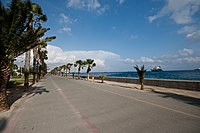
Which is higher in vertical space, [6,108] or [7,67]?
[7,67]

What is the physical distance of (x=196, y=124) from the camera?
589cm

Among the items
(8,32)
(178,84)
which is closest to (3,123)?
(8,32)

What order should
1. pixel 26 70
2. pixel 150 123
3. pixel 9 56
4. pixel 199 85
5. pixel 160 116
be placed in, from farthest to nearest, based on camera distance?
pixel 26 70 < pixel 199 85 < pixel 9 56 < pixel 160 116 < pixel 150 123

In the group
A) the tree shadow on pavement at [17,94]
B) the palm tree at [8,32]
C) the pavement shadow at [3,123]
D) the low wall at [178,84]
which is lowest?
the pavement shadow at [3,123]

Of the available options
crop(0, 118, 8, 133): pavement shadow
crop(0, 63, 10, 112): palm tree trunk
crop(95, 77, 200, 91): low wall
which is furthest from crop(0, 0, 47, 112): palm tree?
crop(95, 77, 200, 91): low wall

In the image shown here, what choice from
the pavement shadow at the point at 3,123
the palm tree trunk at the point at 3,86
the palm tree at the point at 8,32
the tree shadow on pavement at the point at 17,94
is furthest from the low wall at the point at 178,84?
the pavement shadow at the point at 3,123

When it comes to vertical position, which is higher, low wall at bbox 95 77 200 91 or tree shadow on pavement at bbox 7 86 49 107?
low wall at bbox 95 77 200 91

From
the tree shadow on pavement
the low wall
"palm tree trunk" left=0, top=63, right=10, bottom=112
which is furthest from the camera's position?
the low wall

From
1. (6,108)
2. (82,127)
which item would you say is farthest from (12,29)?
(82,127)

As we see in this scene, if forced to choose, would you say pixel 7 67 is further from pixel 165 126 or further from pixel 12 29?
pixel 165 126

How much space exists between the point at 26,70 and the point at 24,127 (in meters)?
16.3

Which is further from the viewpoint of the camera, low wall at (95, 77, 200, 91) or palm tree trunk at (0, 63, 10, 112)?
low wall at (95, 77, 200, 91)

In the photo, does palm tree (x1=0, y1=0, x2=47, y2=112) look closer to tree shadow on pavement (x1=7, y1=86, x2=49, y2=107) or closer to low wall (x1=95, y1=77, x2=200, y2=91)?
tree shadow on pavement (x1=7, y1=86, x2=49, y2=107)

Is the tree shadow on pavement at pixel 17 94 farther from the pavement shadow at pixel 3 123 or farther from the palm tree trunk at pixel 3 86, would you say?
the pavement shadow at pixel 3 123
